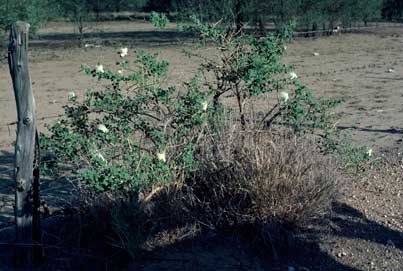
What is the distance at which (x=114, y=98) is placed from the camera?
5461 millimetres

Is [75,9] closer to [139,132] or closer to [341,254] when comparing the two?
[139,132]

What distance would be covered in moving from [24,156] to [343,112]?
623cm

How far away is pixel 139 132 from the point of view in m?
5.69

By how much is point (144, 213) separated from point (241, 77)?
160 centimetres

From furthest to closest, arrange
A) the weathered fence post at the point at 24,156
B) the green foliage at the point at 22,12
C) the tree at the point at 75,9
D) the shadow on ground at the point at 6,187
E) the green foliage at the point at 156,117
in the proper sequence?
the tree at the point at 75,9 → the green foliage at the point at 22,12 → the shadow on ground at the point at 6,187 → the green foliage at the point at 156,117 → the weathered fence post at the point at 24,156

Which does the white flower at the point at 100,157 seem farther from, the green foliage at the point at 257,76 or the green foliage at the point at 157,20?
the green foliage at the point at 157,20

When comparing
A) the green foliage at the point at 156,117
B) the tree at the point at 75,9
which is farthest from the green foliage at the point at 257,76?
the tree at the point at 75,9

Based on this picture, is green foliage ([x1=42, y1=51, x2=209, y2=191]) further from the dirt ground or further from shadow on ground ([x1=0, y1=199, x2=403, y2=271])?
the dirt ground

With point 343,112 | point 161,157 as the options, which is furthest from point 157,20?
point 343,112

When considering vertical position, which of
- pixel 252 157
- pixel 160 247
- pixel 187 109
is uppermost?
pixel 187 109

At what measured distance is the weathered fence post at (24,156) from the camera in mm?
4465

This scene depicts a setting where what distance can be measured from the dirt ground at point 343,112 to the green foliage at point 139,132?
70cm

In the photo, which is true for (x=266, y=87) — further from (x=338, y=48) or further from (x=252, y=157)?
(x=338, y=48)

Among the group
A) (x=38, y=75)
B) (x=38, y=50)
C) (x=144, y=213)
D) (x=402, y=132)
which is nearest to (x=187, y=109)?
(x=144, y=213)
